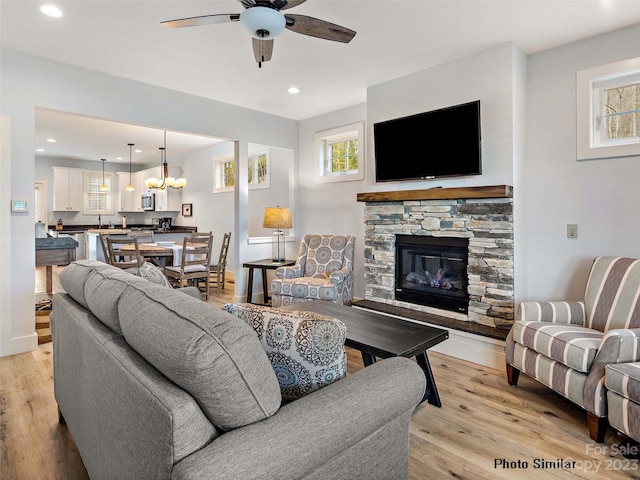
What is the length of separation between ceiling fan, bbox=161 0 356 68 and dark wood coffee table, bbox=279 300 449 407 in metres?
1.80

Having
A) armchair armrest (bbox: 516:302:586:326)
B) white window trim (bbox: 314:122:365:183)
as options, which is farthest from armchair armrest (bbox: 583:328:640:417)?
white window trim (bbox: 314:122:365:183)

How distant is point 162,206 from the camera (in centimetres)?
848

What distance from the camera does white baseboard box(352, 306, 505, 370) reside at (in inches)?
118

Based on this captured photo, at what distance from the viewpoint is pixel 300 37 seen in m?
2.99

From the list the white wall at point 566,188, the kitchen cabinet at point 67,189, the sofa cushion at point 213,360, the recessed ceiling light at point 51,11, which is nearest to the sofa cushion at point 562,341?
the white wall at point 566,188

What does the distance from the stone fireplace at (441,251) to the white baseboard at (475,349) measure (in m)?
0.16

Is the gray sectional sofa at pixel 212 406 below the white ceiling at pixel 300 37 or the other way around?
below

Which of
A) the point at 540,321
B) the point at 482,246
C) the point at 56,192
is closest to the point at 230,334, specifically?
the point at 540,321

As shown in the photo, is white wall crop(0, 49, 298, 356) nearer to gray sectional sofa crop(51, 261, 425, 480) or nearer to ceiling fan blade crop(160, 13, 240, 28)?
ceiling fan blade crop(160, 13, 240, 28)

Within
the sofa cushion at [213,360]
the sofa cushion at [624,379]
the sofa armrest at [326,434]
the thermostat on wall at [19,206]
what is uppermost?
the thermostat on wall at [19,206]

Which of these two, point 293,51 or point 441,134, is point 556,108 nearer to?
point 441,134

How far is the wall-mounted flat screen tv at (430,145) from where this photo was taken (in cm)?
328

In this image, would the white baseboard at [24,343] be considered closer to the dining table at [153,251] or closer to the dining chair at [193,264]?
the dining table at [153,251]

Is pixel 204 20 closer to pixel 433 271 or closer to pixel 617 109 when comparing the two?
pixel 433 271
